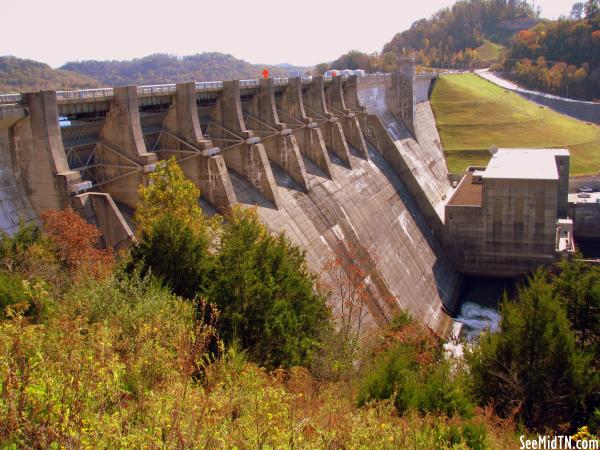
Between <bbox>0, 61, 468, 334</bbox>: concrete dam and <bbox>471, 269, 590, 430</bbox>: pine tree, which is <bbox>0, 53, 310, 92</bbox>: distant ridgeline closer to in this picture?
<bbox>0, 61, 468, 334</bbox>: concrete dam

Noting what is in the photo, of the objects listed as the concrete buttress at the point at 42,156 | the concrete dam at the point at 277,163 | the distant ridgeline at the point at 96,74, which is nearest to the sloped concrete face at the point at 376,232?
the concrete dam at the point at 277,163

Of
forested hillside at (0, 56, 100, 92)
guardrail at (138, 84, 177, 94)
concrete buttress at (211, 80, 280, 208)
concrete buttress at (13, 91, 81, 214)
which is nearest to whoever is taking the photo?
concrete buttress at (13, 91, 81, 214)

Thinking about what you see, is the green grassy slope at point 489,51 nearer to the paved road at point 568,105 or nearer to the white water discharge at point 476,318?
the paved road at point 568,105

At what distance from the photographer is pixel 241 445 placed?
777 centimetres

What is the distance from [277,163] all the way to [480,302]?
57.7 feet

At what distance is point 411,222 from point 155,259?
30019 mm

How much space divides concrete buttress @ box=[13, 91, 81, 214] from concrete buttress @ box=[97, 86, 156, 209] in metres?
3.50

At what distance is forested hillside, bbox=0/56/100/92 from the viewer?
83756 millimetres

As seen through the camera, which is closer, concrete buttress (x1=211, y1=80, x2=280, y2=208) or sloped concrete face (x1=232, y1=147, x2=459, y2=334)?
concrete buttress (x1=211, y1=80, x2=280, y2=208)

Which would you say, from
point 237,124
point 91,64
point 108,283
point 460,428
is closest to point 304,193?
point 237,124

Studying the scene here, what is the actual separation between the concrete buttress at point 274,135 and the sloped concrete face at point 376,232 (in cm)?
88

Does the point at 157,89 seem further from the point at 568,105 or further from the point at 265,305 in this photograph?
the point at 568,105

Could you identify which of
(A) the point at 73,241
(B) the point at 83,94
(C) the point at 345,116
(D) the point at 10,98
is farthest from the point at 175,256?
(C) the point at 345,116

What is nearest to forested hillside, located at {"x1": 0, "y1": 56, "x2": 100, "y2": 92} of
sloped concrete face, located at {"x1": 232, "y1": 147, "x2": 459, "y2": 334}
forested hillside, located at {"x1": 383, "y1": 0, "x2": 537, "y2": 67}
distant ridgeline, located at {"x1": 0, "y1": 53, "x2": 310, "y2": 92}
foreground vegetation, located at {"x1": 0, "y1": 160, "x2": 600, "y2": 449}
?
distant ridgeline, located at {"x1": 0, "y1": 53, "x2": 310, "y2": 92}
